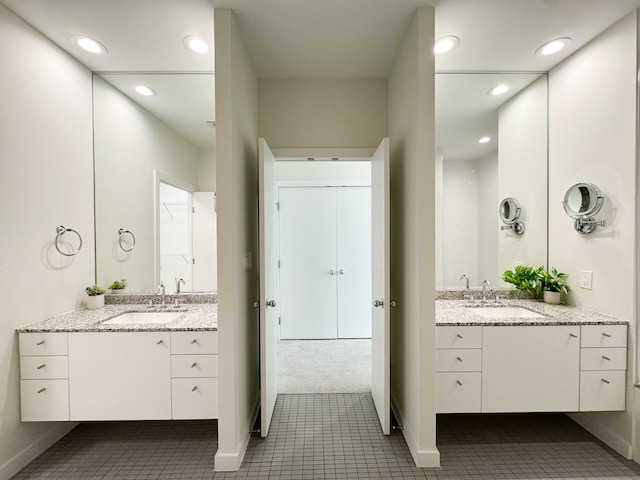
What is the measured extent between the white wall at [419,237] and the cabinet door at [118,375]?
1.46 meters

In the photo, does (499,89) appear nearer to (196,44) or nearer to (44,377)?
(196,44)

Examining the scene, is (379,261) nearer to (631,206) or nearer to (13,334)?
(631,206)

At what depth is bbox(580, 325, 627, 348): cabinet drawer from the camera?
191 cm

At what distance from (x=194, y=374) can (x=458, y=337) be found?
5.16 feet

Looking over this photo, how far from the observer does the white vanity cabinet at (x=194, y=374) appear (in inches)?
74.2

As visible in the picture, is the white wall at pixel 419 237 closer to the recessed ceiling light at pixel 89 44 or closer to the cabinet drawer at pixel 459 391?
the cabinet drawer at pixel 459 391

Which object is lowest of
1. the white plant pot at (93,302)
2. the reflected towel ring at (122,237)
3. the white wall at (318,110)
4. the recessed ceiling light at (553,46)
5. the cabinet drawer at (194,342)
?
the cabinet drawer at (194,342)

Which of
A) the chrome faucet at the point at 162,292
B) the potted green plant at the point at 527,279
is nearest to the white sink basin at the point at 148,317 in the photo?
the chrome faucet at the point at 162,292

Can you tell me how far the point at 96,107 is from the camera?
245 cm

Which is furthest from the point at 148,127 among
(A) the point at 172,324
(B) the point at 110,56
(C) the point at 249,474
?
(C) the point at 249,474

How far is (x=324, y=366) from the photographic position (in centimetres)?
331

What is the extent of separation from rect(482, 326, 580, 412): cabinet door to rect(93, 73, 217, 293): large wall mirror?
6.70ft

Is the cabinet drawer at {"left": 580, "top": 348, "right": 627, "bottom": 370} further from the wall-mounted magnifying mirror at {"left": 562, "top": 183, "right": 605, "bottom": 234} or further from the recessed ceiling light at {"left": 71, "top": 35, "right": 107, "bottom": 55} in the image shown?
the recessed ceiling light at {"left": 71, "top": 35, "right": 107, "bottom": 55}

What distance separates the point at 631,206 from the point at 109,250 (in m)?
3.52
